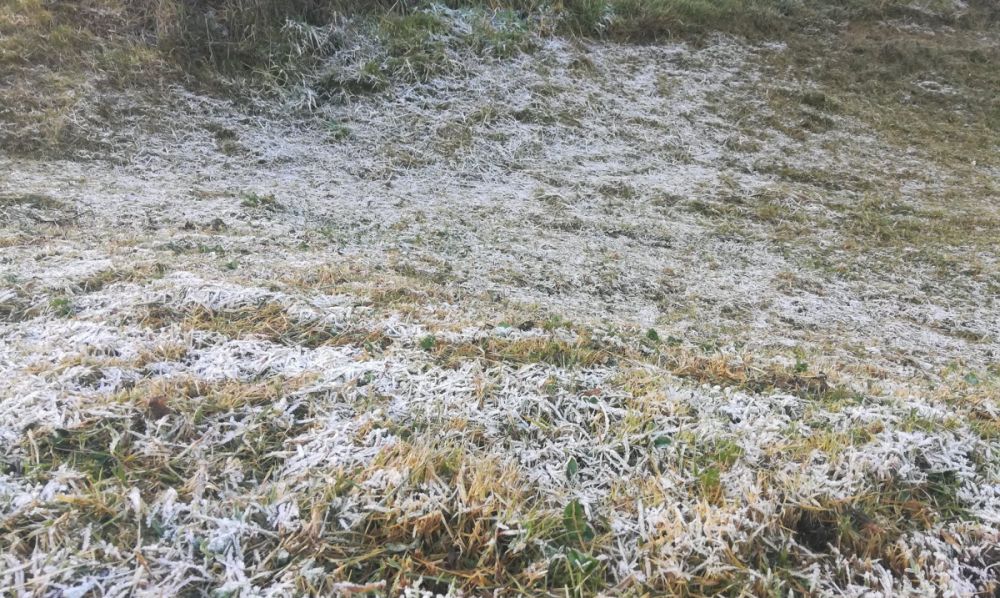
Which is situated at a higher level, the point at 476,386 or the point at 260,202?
the point at 476,386

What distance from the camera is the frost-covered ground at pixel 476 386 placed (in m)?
1.66

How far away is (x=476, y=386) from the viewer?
Answer: 240 centimetres

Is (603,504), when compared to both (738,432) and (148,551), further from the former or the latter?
(148,551)

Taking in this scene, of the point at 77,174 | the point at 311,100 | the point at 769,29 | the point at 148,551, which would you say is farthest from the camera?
the point at 769,29

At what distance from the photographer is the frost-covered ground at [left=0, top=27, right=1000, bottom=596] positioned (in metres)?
1.66

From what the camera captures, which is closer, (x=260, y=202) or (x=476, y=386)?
(x=476, y=386)

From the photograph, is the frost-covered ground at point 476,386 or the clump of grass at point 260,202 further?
the clump of grass at point 260,202

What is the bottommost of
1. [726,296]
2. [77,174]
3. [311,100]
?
[726,296]

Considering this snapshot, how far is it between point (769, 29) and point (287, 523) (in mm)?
11082

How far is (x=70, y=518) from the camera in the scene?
1.62 metres

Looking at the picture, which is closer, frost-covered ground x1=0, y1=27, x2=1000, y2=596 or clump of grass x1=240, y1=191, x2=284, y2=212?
frost-covered ground x1=0, y1=27, x2=1000, y2=596

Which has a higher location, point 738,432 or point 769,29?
point 769,29

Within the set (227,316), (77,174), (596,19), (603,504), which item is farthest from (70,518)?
(596,19)

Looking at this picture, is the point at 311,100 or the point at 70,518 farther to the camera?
the point at 311,100
